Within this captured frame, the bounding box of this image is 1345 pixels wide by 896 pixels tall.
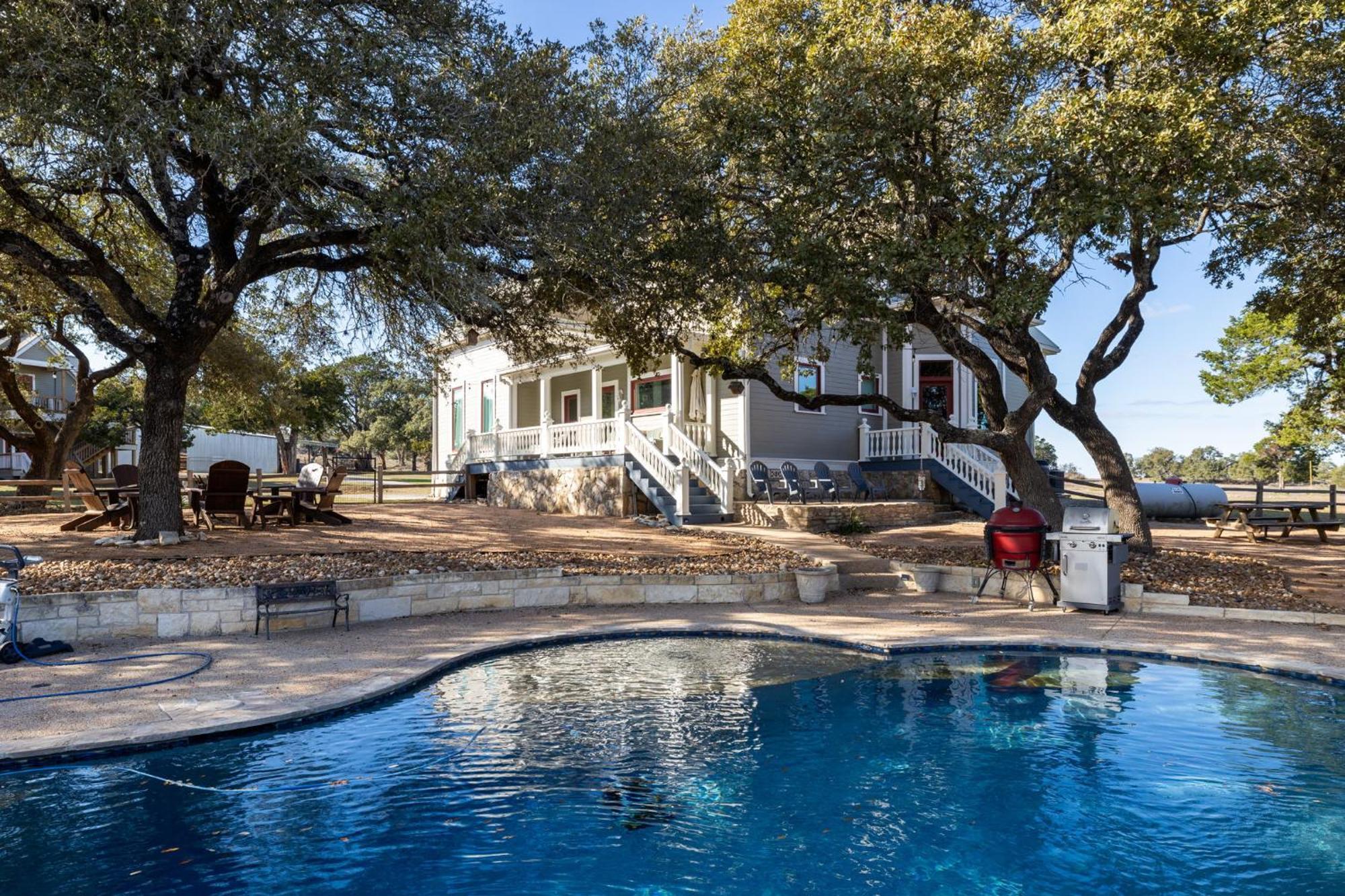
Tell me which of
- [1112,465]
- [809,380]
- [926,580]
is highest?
[809,380]

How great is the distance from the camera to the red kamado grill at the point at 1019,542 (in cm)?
1118

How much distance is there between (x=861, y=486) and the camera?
20922 mm

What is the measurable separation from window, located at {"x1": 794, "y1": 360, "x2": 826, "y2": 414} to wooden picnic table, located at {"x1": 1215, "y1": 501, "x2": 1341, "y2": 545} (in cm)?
918

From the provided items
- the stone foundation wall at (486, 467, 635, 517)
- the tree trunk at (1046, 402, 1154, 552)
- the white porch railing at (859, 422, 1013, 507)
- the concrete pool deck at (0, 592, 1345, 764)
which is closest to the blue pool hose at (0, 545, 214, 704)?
the concrete pool deck at (0, 592, 1345, 764)

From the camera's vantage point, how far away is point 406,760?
5879 mm

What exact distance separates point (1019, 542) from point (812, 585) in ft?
9.23

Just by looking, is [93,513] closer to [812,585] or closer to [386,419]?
[812,585]

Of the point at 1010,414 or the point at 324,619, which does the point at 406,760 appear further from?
the point at 1010,414

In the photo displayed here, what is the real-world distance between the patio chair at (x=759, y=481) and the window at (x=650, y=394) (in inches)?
130

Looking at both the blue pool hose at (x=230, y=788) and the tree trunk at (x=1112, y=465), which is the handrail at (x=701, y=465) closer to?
the tree trunk at (x=1112, y=465)

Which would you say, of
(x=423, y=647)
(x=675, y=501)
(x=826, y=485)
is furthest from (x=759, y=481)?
(x=423, y=647)

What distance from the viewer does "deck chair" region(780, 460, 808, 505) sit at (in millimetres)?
18734

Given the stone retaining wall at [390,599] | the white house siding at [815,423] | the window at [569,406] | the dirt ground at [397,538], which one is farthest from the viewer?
the window at [569,406]

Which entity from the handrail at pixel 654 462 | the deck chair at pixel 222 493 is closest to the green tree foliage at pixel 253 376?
the deck chair at pixel 222 493
